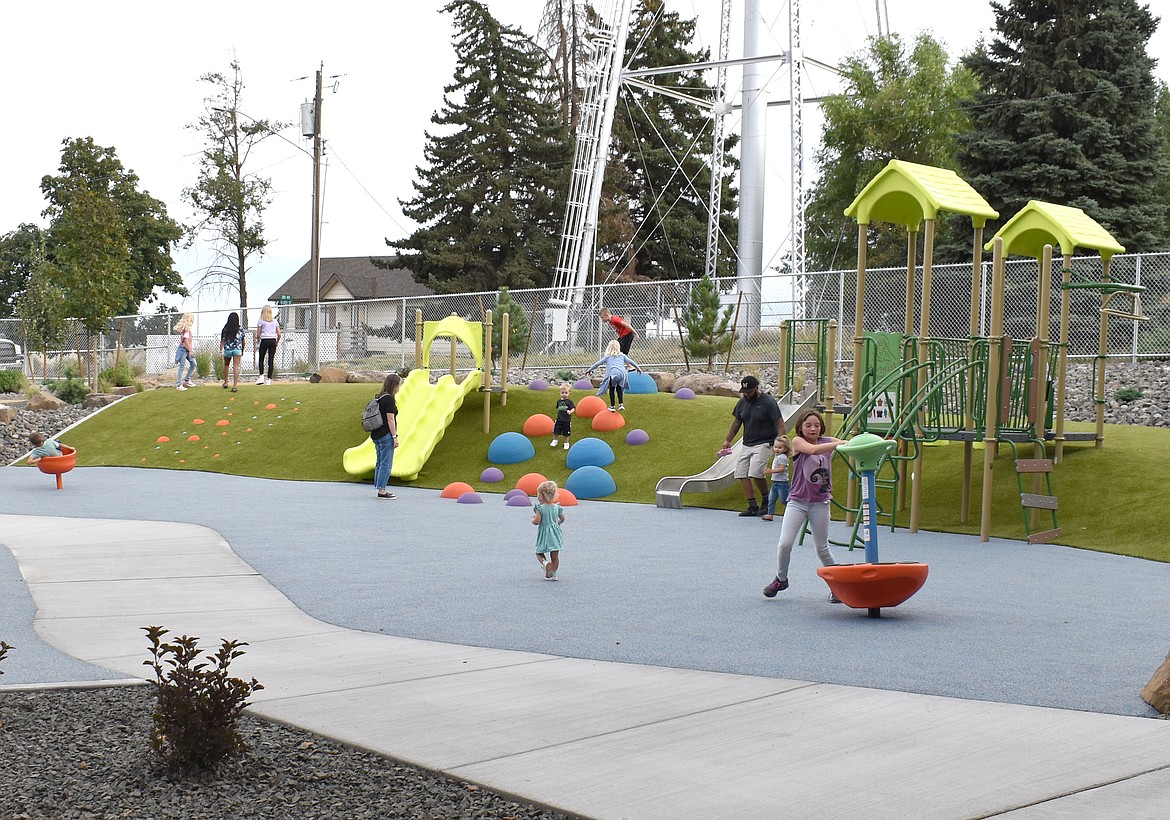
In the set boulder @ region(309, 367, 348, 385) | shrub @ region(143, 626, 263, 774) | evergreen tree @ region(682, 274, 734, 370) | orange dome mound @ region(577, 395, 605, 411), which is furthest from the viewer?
boulder @ region(309, 367, 348, 385)

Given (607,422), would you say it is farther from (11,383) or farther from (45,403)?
(11,383)

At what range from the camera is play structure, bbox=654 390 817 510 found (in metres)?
16.8

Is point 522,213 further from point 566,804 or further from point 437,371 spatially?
point 566,804

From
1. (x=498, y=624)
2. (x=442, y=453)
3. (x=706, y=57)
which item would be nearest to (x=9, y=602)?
(x=498, y=624)

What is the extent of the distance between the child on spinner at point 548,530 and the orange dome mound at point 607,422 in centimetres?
1088

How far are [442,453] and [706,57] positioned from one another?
4007 centimetres

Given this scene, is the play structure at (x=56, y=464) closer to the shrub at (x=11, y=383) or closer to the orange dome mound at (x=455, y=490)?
the orange dome mound at (x=455, y=490)

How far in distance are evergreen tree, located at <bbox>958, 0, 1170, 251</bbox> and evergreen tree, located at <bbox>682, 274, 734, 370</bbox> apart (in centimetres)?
855

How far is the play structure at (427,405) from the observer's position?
2081 cm

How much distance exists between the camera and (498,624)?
8039 millimetres

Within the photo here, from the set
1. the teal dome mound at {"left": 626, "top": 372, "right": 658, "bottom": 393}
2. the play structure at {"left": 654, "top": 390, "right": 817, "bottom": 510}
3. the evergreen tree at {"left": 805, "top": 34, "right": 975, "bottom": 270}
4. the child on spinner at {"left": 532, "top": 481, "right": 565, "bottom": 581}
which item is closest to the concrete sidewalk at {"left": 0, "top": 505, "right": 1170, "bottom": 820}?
the child on spinner at {"left": 532, "top": 481, "right": 565, "bottom": 581}

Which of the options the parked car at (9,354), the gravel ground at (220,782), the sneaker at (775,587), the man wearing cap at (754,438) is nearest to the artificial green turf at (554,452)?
the man wearing cap at (754,438)

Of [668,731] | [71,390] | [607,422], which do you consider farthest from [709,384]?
[668,731]

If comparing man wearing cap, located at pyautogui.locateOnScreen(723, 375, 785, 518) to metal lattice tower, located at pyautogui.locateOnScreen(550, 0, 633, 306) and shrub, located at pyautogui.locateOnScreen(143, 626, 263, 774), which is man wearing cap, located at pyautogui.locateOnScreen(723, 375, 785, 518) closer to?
shrub, located at pyautogui.locateOnScreen(143, 626, 263, 774)
